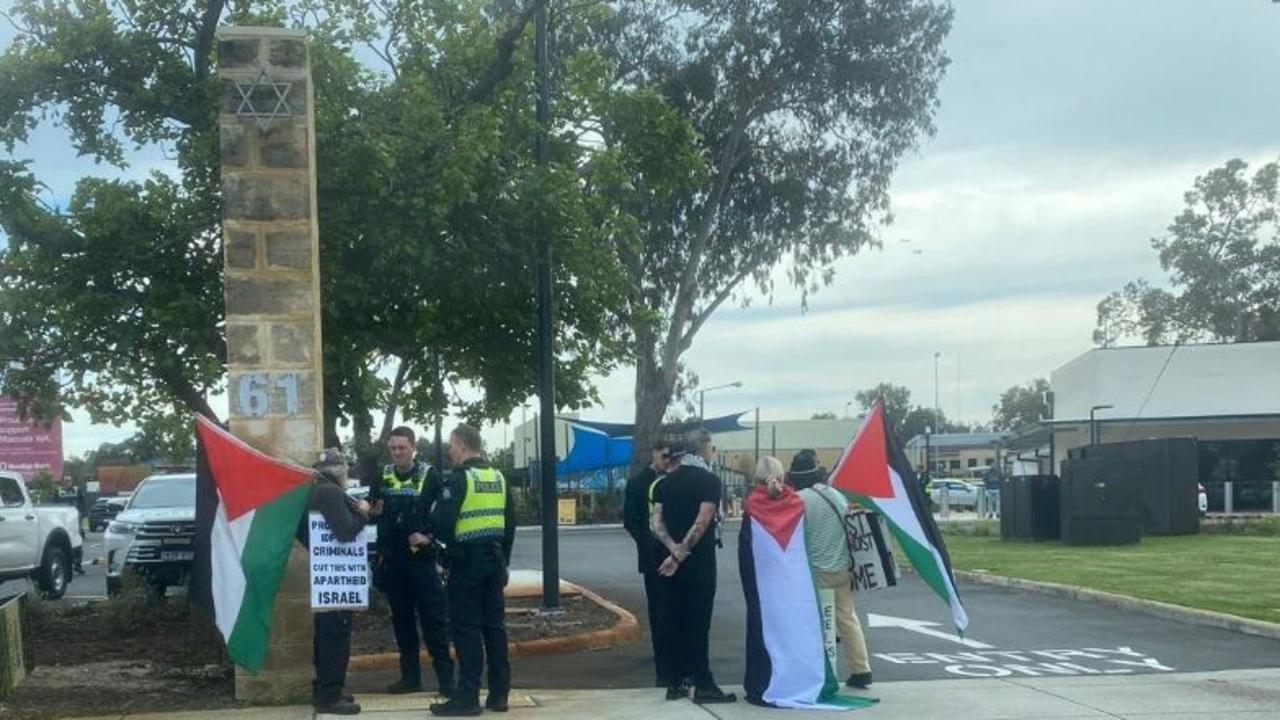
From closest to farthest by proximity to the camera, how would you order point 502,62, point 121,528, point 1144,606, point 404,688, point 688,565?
point 688,565 → point 404,688 → point 502,62 → point 1144,606 → point 121,528

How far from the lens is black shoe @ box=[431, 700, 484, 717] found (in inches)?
390

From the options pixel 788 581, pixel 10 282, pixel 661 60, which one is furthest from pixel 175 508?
pixel 661 60

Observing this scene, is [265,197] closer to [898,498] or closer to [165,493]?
[898,498]

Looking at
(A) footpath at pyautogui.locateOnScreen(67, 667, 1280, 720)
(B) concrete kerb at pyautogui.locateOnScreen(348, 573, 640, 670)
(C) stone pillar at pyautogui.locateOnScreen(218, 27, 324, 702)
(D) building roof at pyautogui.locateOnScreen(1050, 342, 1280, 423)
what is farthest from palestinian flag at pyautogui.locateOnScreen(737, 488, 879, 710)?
(D) building roof at pyautogui.locateOnScreen(1050, 342, 1280, 423)

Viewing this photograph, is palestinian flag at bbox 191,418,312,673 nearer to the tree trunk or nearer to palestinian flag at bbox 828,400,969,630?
palestinian flag at bbox 828,400,969,630

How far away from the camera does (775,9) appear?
3262cm

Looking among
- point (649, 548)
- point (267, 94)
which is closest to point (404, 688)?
point (649, 548)

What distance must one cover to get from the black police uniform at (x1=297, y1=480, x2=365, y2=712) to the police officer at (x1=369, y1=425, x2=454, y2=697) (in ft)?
1.49

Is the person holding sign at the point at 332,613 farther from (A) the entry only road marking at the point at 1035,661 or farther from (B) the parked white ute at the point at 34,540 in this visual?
(B) the parked white ute at the point at 34,540

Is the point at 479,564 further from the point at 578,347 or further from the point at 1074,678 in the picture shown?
the point at 578,347

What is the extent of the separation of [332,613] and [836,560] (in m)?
3.57

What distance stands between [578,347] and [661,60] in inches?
699

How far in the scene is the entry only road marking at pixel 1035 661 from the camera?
464 inches

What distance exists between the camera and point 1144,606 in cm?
1581
